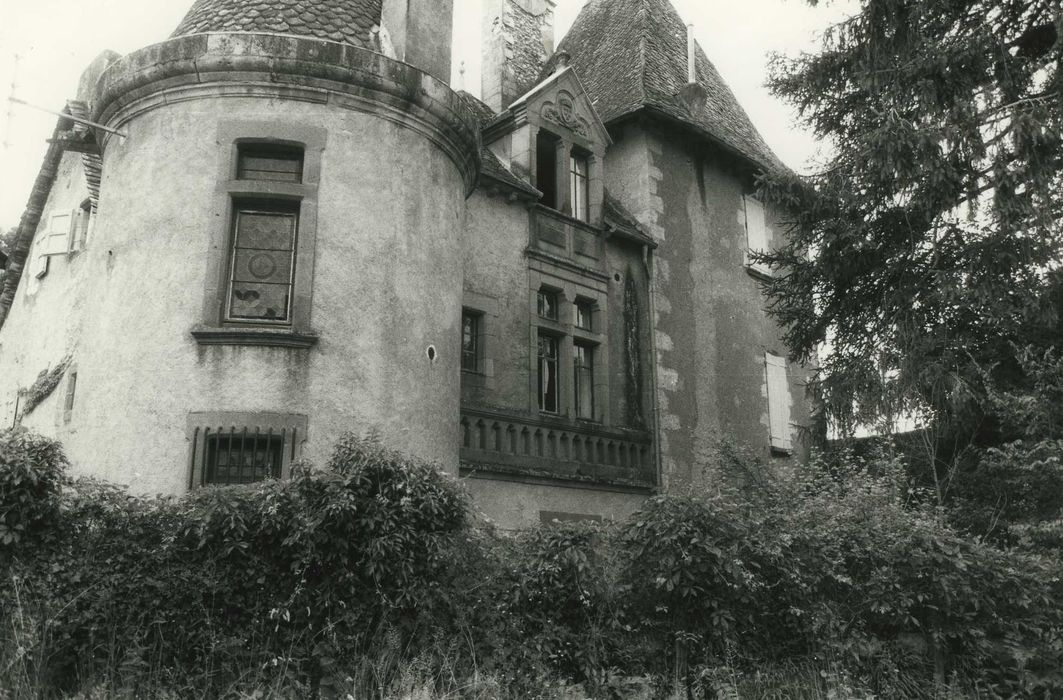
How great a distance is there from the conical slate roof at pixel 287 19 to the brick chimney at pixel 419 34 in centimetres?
29

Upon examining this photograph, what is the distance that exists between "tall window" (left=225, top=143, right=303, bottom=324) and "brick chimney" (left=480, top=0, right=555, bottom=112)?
259 inches

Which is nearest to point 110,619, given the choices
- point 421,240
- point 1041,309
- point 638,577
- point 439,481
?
point 439,481

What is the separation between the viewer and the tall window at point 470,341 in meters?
13.2

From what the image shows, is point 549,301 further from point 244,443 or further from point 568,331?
point 244,443

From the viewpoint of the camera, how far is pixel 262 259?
34.8 feet

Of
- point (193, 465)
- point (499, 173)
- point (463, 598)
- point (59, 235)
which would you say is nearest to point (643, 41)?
point (499, 173)

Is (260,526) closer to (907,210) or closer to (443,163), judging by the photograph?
(443,163)

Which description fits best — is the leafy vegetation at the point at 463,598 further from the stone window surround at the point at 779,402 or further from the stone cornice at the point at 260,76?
the stone window surround at the point at 779,402

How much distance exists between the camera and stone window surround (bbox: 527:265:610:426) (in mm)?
14008

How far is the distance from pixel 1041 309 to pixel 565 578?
275 inches

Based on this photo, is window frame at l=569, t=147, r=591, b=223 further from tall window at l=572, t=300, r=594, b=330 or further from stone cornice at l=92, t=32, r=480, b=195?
stone cornice at l=92, t=32, r=480, b=195

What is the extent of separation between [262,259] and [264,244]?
0.18 meters

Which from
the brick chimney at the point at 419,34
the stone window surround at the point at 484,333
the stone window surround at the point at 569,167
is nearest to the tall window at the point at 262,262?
the brick chimney at the point at 419,34

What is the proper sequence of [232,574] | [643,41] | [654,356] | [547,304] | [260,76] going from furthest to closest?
[643,41]
[654,356]
[547,304]
[260,76]
[232,574]
